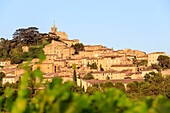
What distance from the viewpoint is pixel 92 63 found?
64.0m

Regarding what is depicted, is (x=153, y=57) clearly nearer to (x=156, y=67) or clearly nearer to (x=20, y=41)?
(x=156, y=67)

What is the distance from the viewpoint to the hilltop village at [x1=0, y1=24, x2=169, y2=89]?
56.7 m

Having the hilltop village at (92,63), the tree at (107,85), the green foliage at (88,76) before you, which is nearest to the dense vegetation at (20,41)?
the hilltop village at (92,63)

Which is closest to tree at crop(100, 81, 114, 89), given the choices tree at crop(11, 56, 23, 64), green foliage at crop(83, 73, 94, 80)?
green foliage at crop(83, 73, 94, 80)

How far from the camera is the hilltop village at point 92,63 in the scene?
2231 inches

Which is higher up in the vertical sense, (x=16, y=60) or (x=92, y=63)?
(x=16, y=60)

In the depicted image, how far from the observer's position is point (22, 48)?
68.2 metres

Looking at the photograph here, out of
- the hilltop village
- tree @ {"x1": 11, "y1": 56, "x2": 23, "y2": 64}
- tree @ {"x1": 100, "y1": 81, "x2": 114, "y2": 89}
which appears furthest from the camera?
tree @ {"x1": 11, "y1": 56, "x2": 23, "y2": 64}

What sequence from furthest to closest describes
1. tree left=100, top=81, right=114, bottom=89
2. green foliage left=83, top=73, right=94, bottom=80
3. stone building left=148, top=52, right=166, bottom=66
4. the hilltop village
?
1. stone building left=148, top=52, right=166, bottom=66
2. the hilltop village
3. green foliage left=83, top=73, right=94, bottom=80
4. tree left=100, top=81, right=114, bottom=89

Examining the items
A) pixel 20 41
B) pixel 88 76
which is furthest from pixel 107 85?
pixel 20 41

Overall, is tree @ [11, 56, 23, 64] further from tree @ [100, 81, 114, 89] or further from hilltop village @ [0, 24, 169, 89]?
tree @ [100, 81, 114, 89]

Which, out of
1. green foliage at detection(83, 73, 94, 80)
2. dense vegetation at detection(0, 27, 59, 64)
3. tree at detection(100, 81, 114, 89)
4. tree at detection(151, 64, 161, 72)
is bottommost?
tree at detection(100, 81, 114, 89)

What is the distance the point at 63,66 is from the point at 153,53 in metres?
14.6

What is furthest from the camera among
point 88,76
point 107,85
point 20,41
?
point 20,41
